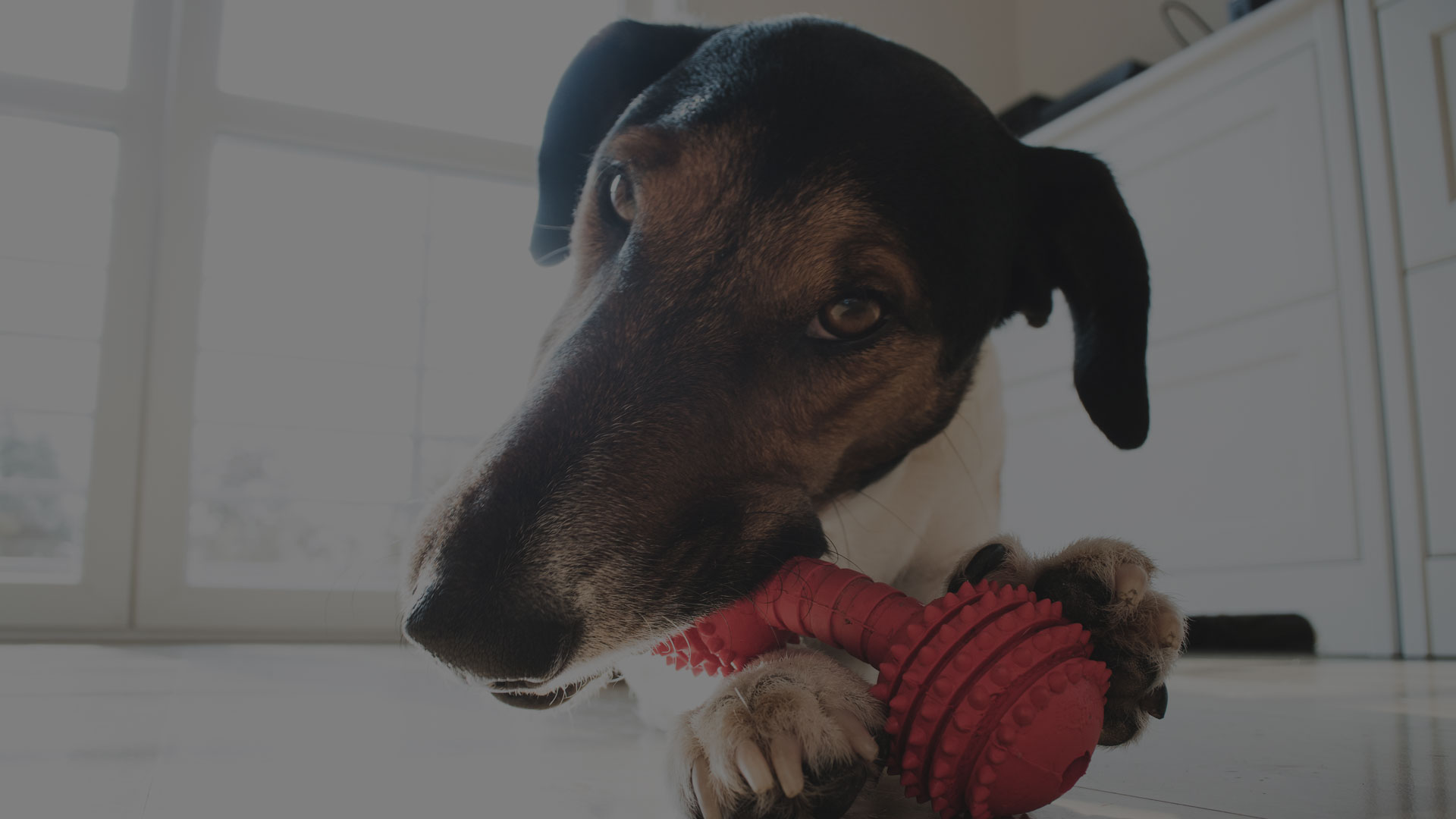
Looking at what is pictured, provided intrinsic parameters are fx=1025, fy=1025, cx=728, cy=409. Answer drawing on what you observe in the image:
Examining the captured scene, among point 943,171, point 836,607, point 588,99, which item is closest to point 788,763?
point 836,607

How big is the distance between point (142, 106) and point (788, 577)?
3.84 meters

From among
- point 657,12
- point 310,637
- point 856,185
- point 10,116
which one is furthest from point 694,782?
point 657,12

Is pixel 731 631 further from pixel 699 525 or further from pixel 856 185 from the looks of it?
pixel 856 185

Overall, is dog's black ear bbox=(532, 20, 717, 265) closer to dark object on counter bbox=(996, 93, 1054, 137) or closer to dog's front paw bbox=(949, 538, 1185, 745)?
dog's front paw bbox=(949, 538, 1185, 745)

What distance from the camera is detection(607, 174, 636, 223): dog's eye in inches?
53.0

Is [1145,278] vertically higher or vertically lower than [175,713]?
higher

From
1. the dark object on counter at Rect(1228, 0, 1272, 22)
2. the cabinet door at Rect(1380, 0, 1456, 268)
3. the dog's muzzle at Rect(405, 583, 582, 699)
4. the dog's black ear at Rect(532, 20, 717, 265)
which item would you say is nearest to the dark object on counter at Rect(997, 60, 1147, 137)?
the dark object on counter at Rect(1228, 0, 1272, 22)

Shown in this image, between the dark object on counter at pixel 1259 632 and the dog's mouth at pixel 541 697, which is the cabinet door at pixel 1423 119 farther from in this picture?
the dog's mouth at pixel 541 697

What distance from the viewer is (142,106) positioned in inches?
152

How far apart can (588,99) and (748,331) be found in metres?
0.82

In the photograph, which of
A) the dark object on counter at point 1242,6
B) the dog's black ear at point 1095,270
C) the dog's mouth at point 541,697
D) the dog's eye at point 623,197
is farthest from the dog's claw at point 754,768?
the dark object on counter at point 1242,6

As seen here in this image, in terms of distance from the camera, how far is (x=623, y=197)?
53.8 inches

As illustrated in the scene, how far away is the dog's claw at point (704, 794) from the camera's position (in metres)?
0.74

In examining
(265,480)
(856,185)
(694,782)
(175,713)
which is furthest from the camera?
(265,480)
